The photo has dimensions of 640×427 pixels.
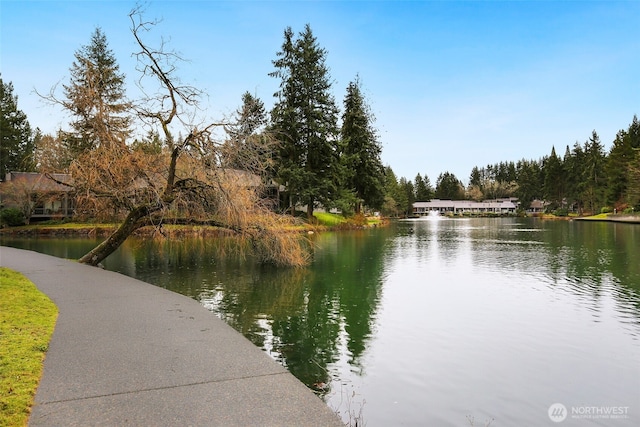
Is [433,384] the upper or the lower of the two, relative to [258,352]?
lower

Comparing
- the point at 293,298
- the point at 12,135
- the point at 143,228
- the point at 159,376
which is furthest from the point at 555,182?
the point at 159,376

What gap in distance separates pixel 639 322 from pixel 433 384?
6.27m

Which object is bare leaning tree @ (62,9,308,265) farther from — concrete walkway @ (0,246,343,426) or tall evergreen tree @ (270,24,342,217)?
tall evergreen tree @ (270,24,342,217)

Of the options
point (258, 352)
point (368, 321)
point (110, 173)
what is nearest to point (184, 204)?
point (110, 173)

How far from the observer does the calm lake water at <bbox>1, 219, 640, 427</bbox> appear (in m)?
5.92

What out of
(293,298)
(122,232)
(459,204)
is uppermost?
(459,204)

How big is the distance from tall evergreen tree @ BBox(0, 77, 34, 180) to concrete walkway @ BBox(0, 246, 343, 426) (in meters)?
50.3

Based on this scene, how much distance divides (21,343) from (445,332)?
7.46 meters

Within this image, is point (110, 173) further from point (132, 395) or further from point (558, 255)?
point (558, 255)

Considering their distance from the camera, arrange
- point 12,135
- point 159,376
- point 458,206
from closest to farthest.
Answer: point 159,376 < point 12,135 < point 458,206

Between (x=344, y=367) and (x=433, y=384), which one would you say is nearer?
(x=433, y=384)

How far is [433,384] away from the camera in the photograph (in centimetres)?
652

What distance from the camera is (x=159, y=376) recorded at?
210 inches

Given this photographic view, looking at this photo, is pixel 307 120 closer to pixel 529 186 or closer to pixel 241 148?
pixel 241 148
